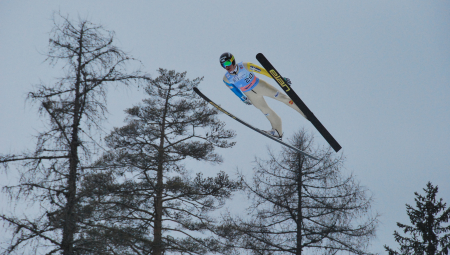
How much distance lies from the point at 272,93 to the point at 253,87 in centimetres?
42

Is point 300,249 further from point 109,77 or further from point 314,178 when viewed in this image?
point 109,77

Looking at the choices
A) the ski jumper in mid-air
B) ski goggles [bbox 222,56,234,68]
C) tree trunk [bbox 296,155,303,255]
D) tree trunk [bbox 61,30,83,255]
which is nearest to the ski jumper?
the ski jumper in mid-air

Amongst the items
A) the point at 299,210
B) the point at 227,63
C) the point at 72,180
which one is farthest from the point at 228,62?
the point at 299,210

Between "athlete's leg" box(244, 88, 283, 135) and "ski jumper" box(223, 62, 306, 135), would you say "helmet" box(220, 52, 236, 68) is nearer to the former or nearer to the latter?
"ski jumper" box(223, 62, 306, 135)

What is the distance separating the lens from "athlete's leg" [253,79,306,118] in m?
8.31

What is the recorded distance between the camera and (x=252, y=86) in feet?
27.1

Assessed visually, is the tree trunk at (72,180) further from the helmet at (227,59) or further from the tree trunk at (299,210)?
the tree trunk at (299,210)

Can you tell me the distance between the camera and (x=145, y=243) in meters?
11.4

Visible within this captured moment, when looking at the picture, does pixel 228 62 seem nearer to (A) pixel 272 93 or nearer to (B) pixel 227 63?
(B) pixel 227 63

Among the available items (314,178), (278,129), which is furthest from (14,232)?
(314,178)

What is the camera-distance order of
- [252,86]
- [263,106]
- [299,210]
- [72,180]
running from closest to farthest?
1. [72,180]
2. [252,86]
3. [263,106]
4. [299,210]

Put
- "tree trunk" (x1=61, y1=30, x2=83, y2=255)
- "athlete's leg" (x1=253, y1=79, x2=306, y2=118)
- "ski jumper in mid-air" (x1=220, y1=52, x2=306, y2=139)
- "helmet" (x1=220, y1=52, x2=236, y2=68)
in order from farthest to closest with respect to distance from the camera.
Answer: "athlete's leg" (x1=253, y1=79, x2=306, y2=118) → "ski jumper in mid-air" (x1=220, y1=52, x2=306, y2=139) → "helmet" (x1=220, y1=52, x2=236, y2=68) → "tree trunk" (x1=61, y1=30, x2=83, y2=255)

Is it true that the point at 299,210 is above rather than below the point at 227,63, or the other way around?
below

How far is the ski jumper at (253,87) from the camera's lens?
8016 millimetres
